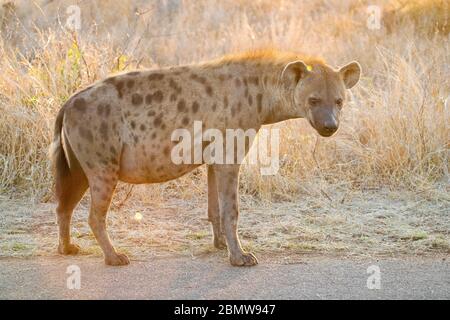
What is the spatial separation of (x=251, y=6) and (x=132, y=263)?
9.50 m

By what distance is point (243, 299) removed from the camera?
375cm

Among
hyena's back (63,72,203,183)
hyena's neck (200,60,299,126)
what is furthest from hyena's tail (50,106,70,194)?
hyena's neck (200,60,299,126)

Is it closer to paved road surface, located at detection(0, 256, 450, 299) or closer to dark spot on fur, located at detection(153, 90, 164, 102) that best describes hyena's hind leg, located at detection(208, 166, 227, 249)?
paved road surface, located at detection(0, 256, 450, 299)

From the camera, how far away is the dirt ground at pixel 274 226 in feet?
15.6

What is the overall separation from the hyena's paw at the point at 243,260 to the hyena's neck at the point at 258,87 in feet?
2.66

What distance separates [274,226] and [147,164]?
1177 mm

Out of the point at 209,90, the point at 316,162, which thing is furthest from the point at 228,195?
the point at 316,162

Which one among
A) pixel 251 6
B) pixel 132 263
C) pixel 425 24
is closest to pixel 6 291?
pixel 132 263

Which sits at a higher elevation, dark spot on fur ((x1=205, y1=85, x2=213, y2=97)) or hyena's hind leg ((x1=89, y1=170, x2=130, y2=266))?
dark spot on fur ((x1=205, y1=85, x2=213, y2=97))

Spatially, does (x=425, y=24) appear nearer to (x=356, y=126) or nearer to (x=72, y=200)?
(x=356, y=126)

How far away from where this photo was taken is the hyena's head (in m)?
4.39

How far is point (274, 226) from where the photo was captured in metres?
5.29

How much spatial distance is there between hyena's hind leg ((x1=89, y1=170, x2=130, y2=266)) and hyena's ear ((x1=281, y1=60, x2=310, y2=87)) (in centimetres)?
115

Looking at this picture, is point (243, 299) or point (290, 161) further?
point (290, 161)
